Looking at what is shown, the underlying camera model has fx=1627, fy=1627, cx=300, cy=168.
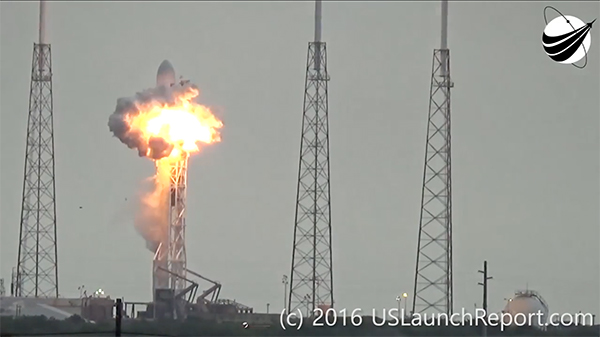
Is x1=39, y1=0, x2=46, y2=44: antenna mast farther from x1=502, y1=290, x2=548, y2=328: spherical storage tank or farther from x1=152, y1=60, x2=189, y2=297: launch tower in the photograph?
x1=502, y1=290, x2=548, y2=328: spherical storage tank

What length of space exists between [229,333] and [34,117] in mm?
23639

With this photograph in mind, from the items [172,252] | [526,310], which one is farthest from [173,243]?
[526,310]

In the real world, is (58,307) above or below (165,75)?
below

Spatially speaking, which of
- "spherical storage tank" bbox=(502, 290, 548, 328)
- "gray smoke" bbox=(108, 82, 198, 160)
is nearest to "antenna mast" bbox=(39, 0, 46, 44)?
"gray smoke" bbox=(108, 82, 198, 160)

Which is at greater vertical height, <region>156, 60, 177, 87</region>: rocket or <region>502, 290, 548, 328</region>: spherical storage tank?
<region>156, 60, 177, 87</region>: rocket

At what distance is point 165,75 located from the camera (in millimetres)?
139125

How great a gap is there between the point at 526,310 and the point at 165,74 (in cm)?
3643

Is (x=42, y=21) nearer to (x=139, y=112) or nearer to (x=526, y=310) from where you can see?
(x=139, y=112)

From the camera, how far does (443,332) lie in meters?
124

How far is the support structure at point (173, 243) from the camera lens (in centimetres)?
14188

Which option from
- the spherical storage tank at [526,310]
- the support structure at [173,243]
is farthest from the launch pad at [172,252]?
the spherical storage tank at [526,310]

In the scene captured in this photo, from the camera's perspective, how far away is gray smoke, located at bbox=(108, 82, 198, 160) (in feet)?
448

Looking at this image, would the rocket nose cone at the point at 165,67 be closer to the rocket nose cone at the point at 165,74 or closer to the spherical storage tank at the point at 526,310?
the rocket nose cone at the point at 165,74

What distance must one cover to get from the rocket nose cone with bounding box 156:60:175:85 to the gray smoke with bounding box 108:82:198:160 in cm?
117
